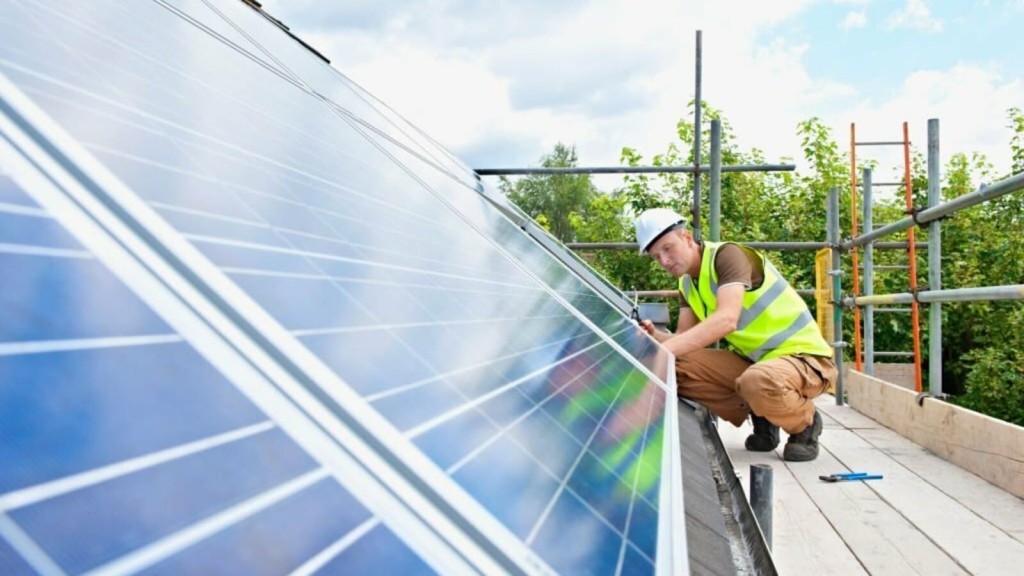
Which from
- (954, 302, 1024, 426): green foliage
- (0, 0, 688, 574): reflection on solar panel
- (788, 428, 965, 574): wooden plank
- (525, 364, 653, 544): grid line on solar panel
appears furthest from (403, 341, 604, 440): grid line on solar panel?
(954, 302, 1024, 426): green foliage

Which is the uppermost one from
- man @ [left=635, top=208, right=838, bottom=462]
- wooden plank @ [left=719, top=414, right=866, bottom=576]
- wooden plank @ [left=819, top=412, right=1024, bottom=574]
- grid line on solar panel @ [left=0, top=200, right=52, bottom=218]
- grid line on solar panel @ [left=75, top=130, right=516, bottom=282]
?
grid line on solar panel @ [left=75, top=130, right=516, bottom=282]

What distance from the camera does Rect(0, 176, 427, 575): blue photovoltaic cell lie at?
1.41 feet

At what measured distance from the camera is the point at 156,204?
85cm

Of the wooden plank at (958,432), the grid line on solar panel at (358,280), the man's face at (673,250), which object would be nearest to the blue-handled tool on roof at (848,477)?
the wooden plank at (958,432)

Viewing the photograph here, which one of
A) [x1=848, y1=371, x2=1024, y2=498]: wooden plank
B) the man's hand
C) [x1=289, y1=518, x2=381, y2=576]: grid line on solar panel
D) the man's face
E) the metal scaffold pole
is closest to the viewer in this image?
[x1=289, y1=518, x2=381, y2=576]: grid line on solar panel

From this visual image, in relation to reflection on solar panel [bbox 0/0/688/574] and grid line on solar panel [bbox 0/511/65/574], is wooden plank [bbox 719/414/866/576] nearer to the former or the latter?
reflection on solar panel [bbox 0/0/688/574]

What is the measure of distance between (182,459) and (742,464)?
4.00m

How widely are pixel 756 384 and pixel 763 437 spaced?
0.44 meters

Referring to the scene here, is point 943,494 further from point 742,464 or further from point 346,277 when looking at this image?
point 346,277

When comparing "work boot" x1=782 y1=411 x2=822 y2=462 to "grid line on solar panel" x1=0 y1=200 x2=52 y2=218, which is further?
"work boot" x1=782 y1=411 x2=822 y2=462

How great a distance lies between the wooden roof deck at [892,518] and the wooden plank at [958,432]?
5 centimetres

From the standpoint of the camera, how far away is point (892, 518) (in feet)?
10.2

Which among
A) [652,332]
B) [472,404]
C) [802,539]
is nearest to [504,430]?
[472,404]

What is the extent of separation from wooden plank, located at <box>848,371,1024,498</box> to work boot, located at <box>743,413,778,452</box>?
0.68 metres
